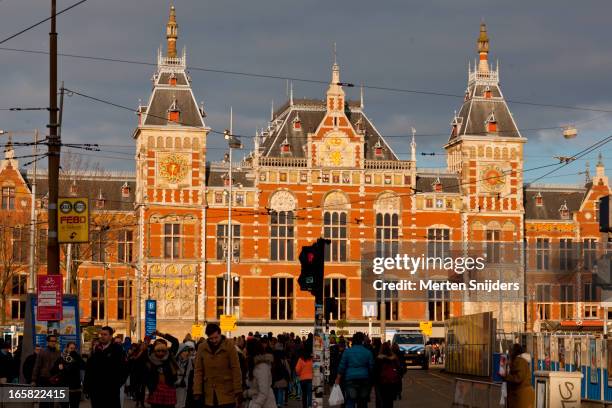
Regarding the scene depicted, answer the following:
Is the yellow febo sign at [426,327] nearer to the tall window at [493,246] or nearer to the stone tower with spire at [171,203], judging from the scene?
the tall window at [493,246]

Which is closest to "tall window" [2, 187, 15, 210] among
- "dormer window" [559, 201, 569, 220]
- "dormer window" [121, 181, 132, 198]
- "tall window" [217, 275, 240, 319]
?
"dormer window" [121, 181, 132, 198]

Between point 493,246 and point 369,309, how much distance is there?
7.46 m

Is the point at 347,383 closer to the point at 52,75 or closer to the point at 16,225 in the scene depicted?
the point at 52,75

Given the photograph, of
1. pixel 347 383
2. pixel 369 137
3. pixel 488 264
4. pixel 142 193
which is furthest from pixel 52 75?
pixel 369 137

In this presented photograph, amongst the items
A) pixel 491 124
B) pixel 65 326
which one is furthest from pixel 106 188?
pixel 65 326

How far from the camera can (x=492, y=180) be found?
245ft

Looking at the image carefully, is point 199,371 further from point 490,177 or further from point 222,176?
point 490,177

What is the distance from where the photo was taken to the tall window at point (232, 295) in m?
70.9

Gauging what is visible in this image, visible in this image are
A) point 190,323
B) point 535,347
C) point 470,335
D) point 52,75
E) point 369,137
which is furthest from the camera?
point 369,137

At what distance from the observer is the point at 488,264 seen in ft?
193

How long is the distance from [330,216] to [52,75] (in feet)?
161

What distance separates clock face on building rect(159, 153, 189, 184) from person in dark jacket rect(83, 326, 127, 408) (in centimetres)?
5237

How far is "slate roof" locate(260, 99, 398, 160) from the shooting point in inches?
2894

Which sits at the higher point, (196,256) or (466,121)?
(466,121)
